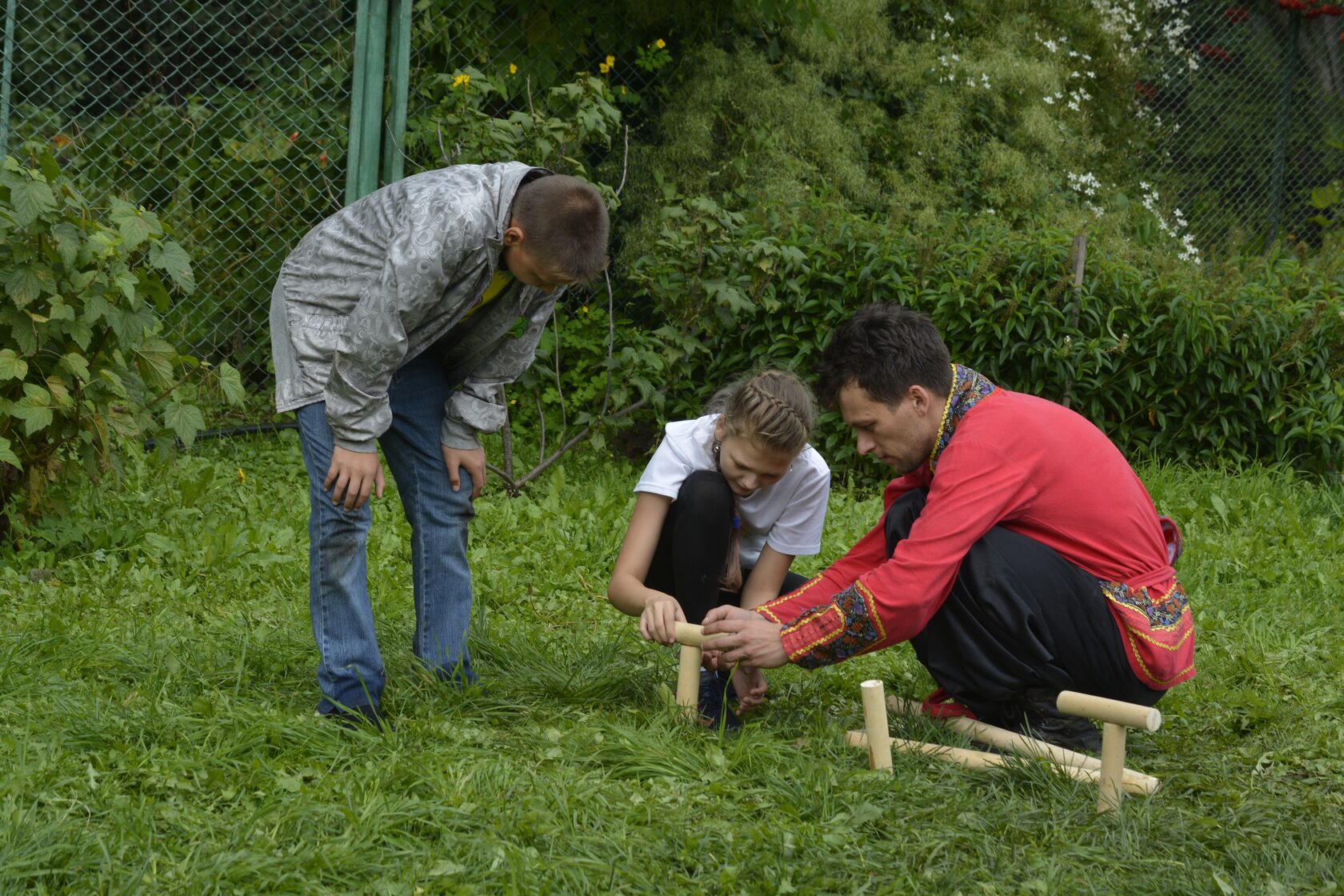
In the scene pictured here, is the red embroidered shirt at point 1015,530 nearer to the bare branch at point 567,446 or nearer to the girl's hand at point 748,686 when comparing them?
the girl's hand at point 748,686

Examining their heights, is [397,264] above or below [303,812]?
above

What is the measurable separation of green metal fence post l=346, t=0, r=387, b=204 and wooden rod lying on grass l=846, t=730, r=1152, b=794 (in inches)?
146

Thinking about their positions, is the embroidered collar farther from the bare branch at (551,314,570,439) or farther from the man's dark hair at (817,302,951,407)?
the bare branch at (551,314,570,439)

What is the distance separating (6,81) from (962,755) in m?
4.62

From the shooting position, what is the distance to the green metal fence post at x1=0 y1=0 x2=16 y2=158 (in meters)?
5.11

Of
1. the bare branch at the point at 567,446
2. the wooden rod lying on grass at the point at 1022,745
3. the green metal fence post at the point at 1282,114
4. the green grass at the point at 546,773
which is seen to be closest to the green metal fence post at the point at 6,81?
the green grass at the point at 546,773

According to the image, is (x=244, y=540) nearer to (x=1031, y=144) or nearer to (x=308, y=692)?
(x=308, y=692)

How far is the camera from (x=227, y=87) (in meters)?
5.66

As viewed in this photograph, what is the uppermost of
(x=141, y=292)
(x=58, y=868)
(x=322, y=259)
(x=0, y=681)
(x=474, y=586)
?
(x=322, y=259)

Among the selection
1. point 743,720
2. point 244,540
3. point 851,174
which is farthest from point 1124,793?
point 851,174

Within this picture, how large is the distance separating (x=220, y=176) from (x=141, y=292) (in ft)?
5.68

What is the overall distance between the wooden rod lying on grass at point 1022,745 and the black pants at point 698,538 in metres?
0.54

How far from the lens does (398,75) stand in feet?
18.2

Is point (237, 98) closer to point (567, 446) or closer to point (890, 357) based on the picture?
point (567, 446)
